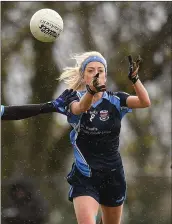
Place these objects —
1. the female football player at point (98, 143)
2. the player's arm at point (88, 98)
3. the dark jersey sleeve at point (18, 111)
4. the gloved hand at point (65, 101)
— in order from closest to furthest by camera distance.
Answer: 1. the player's arm at point (88, 98)
2. the female football player at point (98, 143)
3. the gloved hand at point (65, 101)
4. the dark jersey sleeve at point (18, 111)

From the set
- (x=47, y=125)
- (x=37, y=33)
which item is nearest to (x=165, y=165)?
(x=47, y=125)

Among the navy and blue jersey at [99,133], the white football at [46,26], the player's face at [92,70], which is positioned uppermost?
the white football at [46,26]

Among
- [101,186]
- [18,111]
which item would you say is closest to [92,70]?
[18,111]

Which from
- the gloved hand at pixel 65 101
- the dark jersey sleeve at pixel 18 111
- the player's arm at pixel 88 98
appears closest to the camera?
the player's arm at pixel 88 98

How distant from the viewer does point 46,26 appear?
603cm

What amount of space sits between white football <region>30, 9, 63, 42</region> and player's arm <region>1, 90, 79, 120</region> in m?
1.07

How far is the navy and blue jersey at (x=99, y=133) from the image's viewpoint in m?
4.91

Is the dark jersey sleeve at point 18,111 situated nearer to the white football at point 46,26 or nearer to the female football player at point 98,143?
the female football player at point 98,143

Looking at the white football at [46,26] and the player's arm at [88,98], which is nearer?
the player's arm at [88,98]

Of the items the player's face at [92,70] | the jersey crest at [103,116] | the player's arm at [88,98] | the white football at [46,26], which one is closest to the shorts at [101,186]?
the jersey crest at [103,116]

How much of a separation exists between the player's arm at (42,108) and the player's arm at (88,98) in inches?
8.9

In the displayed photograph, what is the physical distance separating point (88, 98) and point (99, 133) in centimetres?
47

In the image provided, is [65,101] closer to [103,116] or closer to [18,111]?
[103,116]

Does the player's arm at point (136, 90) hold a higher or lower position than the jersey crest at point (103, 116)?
higher
